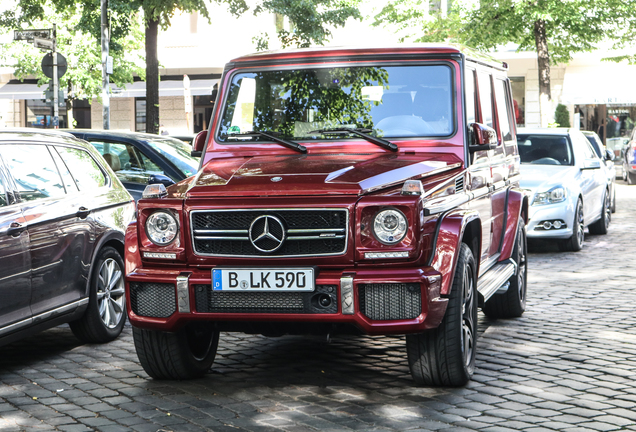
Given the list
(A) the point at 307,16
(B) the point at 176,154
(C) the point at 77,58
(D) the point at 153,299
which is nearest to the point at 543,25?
(A) the point at 307,16

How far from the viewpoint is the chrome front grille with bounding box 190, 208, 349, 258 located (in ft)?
15.4

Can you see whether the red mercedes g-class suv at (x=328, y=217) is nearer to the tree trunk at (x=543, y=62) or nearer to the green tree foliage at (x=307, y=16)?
the green tree foliage at (x=307, y=16)

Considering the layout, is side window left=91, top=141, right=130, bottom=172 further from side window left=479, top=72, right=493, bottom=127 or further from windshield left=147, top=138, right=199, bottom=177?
side window left=479, top=72, right=493, bottom=127

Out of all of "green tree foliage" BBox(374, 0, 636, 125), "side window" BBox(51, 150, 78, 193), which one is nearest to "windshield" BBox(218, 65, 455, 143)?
"side window" BBox(51, 150, 78, 193)

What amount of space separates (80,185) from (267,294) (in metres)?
2.57

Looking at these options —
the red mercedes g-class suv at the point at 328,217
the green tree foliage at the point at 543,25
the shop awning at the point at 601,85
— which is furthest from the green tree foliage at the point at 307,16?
the shop awning at the point at 601,85

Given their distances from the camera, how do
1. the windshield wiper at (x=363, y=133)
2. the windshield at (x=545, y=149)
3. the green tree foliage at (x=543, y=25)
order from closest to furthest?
the windshield wiper at (x=363, y=133), the windshield at (x=545, y=149), the green tree foliage at (x=543, y=25)

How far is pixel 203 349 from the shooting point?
571 cm

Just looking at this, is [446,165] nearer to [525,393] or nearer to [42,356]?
[525,393]

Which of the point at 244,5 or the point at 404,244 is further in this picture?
the point at 244,5

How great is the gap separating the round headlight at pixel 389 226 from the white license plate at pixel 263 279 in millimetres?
401

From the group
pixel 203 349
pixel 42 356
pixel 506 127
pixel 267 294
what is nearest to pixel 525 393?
pixel 267 294

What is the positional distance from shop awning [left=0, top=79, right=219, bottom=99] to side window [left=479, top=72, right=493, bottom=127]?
29728mm

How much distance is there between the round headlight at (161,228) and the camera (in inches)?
193
